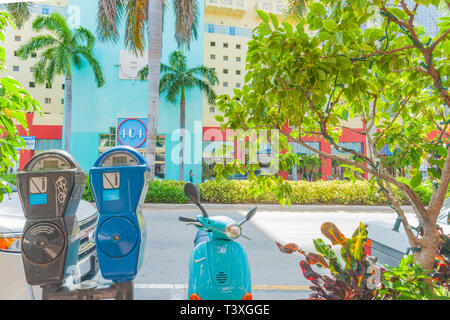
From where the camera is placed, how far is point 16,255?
1910mm

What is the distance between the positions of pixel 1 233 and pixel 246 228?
4.11m

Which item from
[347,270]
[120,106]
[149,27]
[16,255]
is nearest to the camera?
[347,270]

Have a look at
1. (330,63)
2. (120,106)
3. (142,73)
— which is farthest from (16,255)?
(142,73)

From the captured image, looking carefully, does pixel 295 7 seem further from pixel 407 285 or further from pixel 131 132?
pixel 131 132

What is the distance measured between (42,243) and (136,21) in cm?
722

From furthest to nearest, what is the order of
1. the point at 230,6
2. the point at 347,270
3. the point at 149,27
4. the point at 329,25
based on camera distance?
the point at 149,27 → the point at 230,6 → the point at 347,270 → the point at 329,25

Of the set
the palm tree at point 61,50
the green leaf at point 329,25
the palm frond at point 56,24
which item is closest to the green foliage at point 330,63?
the green leaf at point 329,25

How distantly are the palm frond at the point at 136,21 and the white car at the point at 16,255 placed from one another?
6090 mm

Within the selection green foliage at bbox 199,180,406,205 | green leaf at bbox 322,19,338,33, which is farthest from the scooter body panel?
green foliage at bbox 199,180,406,205

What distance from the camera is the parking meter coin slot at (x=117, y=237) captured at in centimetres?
135

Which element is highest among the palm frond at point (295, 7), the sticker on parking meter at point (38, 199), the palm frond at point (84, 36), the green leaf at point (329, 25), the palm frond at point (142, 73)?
the palm frond at point (84, 36)

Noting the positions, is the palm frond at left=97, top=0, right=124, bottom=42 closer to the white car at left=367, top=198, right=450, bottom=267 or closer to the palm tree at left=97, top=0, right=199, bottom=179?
the palm tree at left=97, top=0, right=199, bottom=179

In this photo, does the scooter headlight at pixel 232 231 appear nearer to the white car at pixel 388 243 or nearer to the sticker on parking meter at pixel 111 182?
the sticker on parking meter at pixel 111 182

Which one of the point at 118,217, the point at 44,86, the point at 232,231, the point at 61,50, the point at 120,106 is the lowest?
the point at 232,231
